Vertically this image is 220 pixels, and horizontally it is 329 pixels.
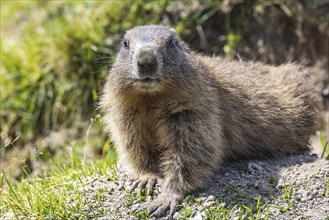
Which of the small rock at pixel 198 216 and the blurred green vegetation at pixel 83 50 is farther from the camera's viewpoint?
the blurred green vegetation at pixel 83 50

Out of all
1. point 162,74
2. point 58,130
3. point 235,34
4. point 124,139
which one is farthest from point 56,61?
point 162,74

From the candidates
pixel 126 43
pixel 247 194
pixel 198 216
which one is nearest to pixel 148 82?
pixel 126 43

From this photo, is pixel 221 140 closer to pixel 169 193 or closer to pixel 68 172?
pixel 169 193

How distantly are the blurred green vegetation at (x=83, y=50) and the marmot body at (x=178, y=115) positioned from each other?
2377mm

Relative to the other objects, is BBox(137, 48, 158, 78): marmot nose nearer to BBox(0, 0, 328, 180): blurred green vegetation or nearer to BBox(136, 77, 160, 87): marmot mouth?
BBox(136, 77, 160, 87): marmot mouth

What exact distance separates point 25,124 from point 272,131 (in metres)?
3.97

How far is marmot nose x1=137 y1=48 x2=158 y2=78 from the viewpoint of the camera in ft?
16.2

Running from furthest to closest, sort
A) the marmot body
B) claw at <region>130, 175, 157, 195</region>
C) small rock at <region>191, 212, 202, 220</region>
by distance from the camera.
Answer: claw at <region>130, 175, 157, 195</region>
the marmot body
small rock at <region>191, 212, 202, 220</region>

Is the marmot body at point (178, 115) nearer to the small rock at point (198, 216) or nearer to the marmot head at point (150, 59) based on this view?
the marmot head at point (150, 59)

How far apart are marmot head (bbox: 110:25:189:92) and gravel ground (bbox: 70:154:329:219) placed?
1.00 metres

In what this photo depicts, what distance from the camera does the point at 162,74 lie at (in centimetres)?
508

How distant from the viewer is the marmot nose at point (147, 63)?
4.95 metres

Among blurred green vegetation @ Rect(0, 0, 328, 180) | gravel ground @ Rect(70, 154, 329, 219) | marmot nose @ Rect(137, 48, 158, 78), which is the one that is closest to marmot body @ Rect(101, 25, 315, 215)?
marmot nose @ Rect(137, 48, 158, 78)

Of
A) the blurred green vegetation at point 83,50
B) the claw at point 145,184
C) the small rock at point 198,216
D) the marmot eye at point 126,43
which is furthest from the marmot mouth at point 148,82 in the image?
the blurred green vegetation at point 83,50
